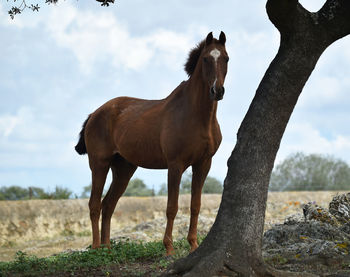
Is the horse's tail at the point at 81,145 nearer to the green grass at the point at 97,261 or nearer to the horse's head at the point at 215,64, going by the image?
the green grass at the point at 97,261

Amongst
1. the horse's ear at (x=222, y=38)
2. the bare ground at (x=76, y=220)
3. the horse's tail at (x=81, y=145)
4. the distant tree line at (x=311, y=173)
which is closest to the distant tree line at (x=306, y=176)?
the distant tree line at (x=311, y=173)

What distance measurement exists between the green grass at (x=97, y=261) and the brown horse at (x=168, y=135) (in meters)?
0.42

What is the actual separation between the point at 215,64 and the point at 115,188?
3.42 m

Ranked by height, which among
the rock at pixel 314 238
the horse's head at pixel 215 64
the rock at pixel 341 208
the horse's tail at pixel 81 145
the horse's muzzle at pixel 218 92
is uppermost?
the horse's head at pixel 215 64

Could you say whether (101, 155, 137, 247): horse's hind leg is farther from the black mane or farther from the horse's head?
the horse's head

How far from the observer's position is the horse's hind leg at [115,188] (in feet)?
28.3

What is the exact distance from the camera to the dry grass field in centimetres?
1329

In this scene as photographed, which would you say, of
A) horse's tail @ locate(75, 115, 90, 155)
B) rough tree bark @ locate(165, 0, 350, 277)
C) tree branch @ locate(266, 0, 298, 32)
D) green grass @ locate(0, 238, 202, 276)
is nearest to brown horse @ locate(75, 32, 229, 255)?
horse's tail @ locate(75, 115, 90, 155)

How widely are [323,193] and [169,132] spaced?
12.7m

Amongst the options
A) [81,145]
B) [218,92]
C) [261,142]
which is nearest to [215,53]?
[218,92]

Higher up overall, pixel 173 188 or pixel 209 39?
pixel 209 39

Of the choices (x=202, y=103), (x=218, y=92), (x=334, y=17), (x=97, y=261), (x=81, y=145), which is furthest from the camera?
(x=81, y=145)

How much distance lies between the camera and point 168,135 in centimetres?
701

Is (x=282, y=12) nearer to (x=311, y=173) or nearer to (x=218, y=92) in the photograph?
(x=218, y=92)
